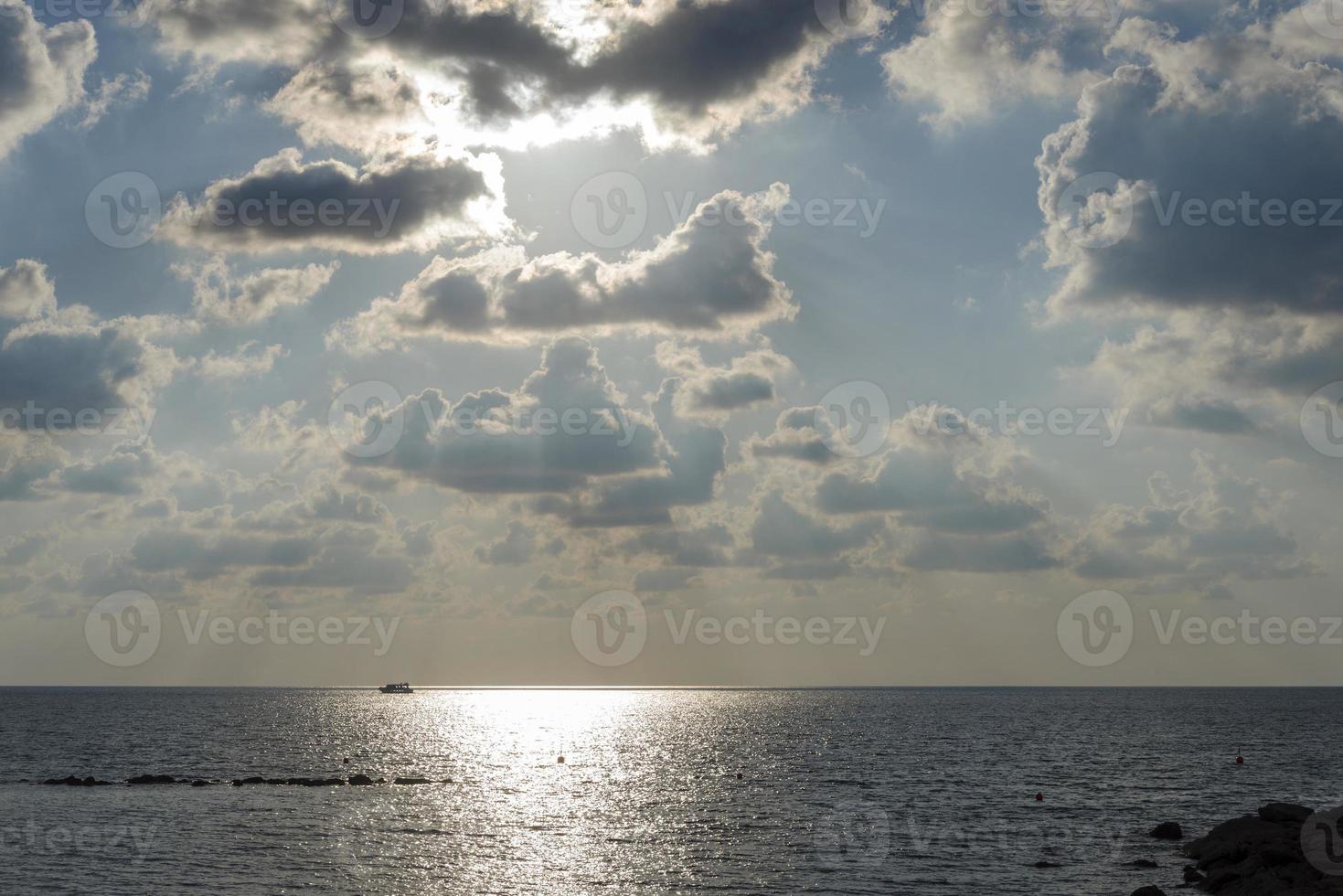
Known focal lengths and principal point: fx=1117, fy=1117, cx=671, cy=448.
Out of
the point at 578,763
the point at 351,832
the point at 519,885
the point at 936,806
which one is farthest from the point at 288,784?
the point at 936,806

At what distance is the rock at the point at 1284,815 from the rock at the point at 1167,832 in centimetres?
617

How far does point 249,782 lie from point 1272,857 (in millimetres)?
95078

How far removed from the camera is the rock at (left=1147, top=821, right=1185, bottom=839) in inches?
3164

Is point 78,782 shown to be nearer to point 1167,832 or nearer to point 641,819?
point 641,819

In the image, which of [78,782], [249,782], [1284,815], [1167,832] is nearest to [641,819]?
[1167,832]

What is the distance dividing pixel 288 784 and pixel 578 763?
47.6 m

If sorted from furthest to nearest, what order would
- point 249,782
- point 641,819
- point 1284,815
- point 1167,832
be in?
point 249,782
point 641,819
point 1167,832
point 1284,815

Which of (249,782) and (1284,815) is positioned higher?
(249,782)

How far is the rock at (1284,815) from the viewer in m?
74.4

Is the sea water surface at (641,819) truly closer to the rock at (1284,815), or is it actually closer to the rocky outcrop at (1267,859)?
the rocky outcrop at (1267,859)

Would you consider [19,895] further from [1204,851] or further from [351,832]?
[1204,851]

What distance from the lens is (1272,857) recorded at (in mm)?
63094

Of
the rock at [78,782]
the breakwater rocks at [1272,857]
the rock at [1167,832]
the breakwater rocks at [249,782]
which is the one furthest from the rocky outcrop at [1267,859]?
the rock at [78,782]

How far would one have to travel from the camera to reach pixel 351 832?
84375mm
